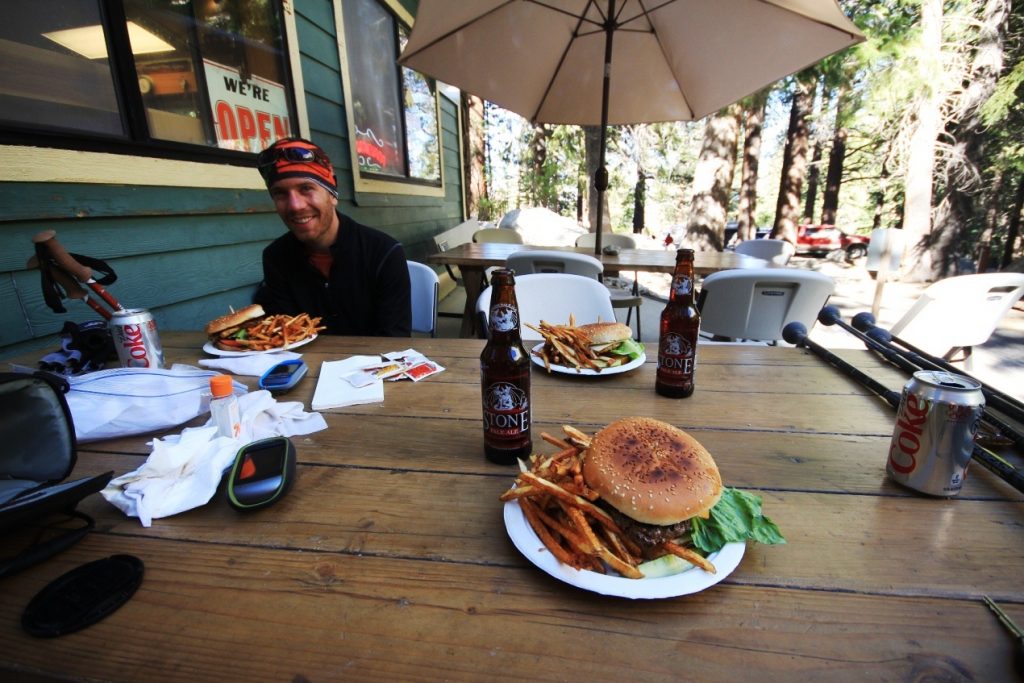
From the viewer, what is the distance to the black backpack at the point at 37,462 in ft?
2.15

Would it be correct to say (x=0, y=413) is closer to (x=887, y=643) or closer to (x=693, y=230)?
(x=887, y=643)

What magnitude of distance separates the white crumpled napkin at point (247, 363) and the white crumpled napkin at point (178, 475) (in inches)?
16.7

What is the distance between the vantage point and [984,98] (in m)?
8.02

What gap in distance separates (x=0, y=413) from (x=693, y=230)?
880 centimetres

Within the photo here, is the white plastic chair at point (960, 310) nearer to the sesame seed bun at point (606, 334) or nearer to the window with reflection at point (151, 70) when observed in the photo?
the sesame seed bun at point (606, 334)

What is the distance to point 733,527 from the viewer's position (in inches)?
26.0

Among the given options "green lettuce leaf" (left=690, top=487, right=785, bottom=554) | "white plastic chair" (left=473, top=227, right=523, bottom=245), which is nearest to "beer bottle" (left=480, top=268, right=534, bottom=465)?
"green lettuce leaf" (left=690, top=487, right=785, bottom=554)

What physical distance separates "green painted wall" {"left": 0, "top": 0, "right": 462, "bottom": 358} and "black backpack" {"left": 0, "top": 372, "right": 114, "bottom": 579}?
1.25 meters

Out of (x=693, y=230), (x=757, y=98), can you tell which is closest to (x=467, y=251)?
(x=693, y=230)

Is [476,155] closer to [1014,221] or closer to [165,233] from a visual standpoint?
[165,233]

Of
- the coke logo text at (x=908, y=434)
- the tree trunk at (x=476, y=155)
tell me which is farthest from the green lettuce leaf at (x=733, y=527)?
the tree trunk at (x=476, y=155)

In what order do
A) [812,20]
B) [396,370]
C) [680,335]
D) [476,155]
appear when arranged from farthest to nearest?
[476,155], [812,20], [396,370], [680,335]

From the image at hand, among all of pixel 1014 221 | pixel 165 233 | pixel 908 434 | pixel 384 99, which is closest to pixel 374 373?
pixel 908 434

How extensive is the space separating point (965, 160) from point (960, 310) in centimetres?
884
